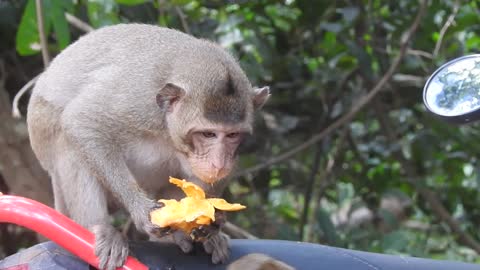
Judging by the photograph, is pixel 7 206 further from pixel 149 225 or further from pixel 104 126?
pixel 104 126

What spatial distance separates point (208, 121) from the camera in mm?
2936

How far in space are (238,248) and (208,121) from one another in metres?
0.55

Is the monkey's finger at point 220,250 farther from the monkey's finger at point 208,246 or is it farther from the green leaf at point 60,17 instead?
the green leaf at point 60,17

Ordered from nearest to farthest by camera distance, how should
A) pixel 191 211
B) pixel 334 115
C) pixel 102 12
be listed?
pixel 191 211
pixel 102 12
pixel 334 115

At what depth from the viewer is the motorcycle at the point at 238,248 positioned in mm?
2068

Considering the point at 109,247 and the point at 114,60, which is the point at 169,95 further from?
the point at 109,247

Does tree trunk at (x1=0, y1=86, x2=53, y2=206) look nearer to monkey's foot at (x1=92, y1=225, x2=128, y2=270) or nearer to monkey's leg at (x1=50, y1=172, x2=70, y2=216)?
monkey's leg at (x1=50, y1=172, x2=70, y2=216)

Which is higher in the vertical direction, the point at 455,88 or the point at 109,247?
the point at 455,88

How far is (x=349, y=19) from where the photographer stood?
4.56 m

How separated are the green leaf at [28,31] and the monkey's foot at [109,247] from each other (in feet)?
4.97

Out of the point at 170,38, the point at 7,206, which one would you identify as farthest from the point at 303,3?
the point at 7,206

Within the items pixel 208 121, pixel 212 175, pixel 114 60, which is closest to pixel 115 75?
pixel 114 60

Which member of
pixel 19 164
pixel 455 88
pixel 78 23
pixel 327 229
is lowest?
pixel 19 164

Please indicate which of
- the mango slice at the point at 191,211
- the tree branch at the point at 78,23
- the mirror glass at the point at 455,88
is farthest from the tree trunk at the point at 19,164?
the mirror glass at the point at 455,88
